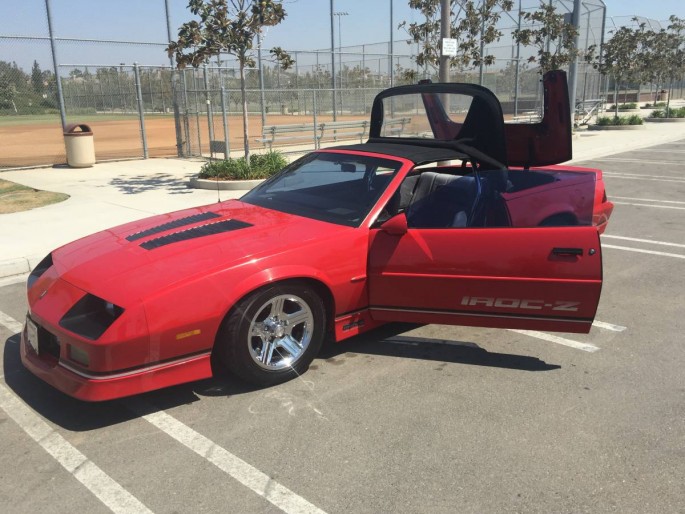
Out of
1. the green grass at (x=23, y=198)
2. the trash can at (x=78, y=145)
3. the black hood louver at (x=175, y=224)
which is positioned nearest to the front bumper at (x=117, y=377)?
the black hood louver at (x=175, y=224)

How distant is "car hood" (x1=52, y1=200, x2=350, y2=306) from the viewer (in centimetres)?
331

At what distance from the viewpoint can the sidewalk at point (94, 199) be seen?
716 centimetres

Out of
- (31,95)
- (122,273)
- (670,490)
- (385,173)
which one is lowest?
(670,490)

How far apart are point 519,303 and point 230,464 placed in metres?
2.08

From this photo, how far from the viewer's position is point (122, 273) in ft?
11.1

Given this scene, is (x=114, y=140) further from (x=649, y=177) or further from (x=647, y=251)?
(x=647, y=251)

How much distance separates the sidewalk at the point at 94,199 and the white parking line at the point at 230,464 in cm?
401

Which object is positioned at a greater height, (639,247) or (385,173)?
(385,173)

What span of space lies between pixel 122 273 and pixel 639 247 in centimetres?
614

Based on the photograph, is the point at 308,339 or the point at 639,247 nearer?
the point at 308,339

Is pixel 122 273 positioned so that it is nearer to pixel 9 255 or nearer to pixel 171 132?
pixel 9 255

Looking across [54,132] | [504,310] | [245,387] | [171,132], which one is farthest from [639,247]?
[54,132]

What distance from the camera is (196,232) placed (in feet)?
13.0

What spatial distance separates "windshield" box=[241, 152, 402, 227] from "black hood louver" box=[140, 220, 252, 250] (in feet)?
1.45
